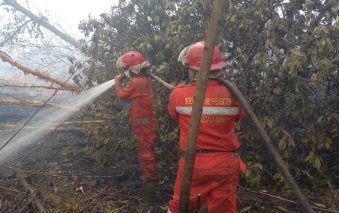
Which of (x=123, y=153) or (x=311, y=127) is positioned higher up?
(x=311, y=127)

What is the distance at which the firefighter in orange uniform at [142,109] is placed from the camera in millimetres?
5059

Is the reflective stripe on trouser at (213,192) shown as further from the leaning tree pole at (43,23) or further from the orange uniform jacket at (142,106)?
the leaning tree pole at (43,23)

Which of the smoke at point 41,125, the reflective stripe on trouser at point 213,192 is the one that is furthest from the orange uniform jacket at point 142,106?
the reflective stripe on trouser at point 213,192

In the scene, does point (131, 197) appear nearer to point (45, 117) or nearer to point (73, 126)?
A: point (73, 126)

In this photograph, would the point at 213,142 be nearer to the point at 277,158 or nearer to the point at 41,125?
the point at 277,158

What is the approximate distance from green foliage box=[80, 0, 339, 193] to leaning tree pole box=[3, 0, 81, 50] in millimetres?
6135

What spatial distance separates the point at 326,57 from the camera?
4699 mm

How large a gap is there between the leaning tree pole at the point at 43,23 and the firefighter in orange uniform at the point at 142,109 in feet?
22.6

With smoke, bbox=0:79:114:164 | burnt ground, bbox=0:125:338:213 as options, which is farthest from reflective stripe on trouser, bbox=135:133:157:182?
smoke, bbox=0:79:114:164

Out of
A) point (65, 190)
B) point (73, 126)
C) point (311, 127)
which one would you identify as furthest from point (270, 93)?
point (73, 126)

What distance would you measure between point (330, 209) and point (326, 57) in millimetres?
1807

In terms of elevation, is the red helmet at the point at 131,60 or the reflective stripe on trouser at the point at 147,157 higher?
the red helmet at the point at 131,60

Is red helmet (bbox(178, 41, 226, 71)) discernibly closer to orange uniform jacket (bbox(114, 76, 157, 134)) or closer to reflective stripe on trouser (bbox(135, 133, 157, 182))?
orange uniform jacket (bbox(114, 76, 157, 134))

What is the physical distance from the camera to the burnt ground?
4488 millimetres
